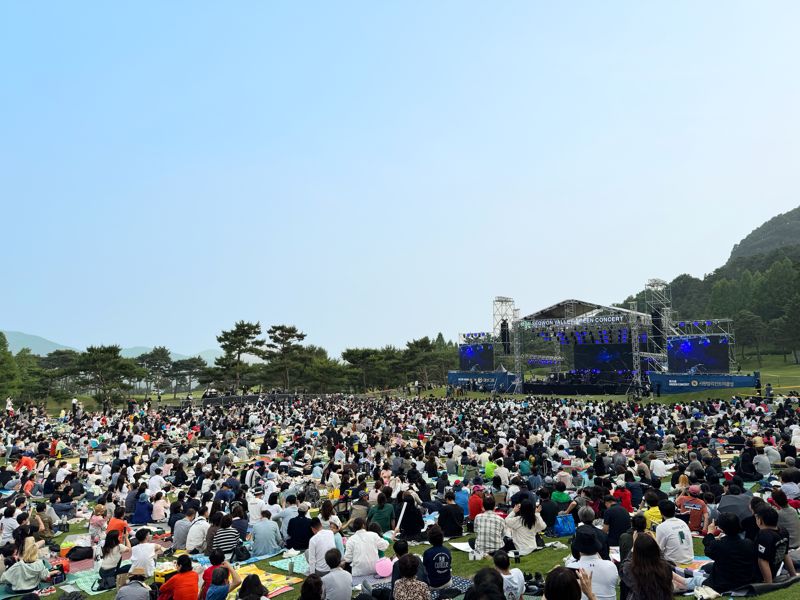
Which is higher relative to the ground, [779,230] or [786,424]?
[779,230]

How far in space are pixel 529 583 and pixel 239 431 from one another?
1969cm

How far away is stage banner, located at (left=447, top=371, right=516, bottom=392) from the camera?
142ft

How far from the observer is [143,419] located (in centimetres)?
2620

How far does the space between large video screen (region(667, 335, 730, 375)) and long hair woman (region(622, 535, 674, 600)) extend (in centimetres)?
3409

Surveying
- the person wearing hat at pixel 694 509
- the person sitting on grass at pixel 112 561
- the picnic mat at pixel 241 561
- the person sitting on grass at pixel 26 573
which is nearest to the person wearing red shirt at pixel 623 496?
the person wearing hat at pixel 694 509

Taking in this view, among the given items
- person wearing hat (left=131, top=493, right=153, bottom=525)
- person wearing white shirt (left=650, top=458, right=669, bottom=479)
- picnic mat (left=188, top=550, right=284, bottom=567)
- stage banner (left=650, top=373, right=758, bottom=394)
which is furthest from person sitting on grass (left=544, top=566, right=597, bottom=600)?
stage banner (left=650, top=373, right=758, bottom=394)

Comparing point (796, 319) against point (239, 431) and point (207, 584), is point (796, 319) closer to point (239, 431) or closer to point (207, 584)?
point (239, 431)

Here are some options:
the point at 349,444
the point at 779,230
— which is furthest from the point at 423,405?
the point at 779,230

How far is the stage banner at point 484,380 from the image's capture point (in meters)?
43.4

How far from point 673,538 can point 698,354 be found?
106ft

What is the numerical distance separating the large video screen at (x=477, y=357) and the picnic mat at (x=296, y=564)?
1474 inches

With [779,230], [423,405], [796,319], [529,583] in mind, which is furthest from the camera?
[779,230]

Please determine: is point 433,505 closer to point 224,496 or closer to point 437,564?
point 224,496

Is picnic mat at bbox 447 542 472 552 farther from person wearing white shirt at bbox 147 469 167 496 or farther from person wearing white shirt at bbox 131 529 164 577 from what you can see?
person wearing white shirt at bbox 147 469 167 496
